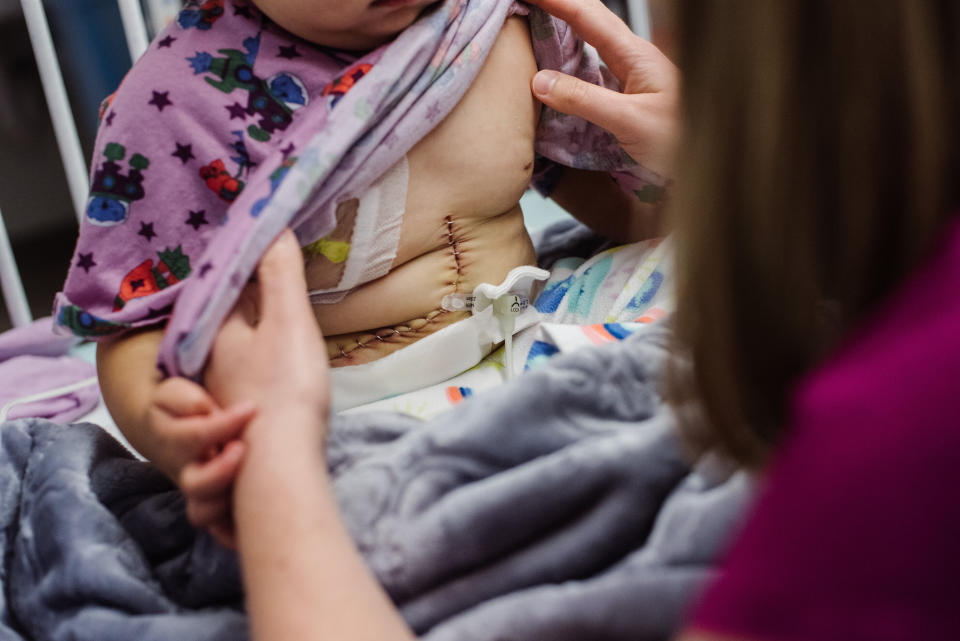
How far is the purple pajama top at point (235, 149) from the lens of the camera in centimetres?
65

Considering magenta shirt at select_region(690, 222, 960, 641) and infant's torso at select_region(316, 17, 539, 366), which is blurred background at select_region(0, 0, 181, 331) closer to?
infant's torso at select_region(316, 17, 539, 366)

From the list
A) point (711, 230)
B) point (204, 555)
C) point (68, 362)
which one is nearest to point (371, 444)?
point (204, 555)

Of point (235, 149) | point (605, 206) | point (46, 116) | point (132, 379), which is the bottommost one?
point (46, 116)

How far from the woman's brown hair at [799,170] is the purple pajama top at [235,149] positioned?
34 cm

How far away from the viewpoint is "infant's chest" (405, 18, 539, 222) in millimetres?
782

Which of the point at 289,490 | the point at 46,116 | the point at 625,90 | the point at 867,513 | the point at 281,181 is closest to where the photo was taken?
the point at 867,513

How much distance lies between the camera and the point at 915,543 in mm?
282

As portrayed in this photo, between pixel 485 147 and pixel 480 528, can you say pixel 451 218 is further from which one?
pixel 480 528

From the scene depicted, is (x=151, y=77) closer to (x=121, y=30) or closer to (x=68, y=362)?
(x=68, y=362)

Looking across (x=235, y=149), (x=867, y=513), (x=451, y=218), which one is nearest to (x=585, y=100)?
(x=451, y=218)

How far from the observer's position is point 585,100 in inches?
32.9

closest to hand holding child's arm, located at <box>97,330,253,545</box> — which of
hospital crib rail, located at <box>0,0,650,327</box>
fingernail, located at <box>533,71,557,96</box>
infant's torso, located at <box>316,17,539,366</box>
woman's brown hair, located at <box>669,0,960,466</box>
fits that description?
infant's torso, located at <box>316,17,539,366</box>

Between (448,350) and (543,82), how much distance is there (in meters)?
0.28

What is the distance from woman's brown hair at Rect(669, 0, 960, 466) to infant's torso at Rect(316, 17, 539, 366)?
0.41 metres
